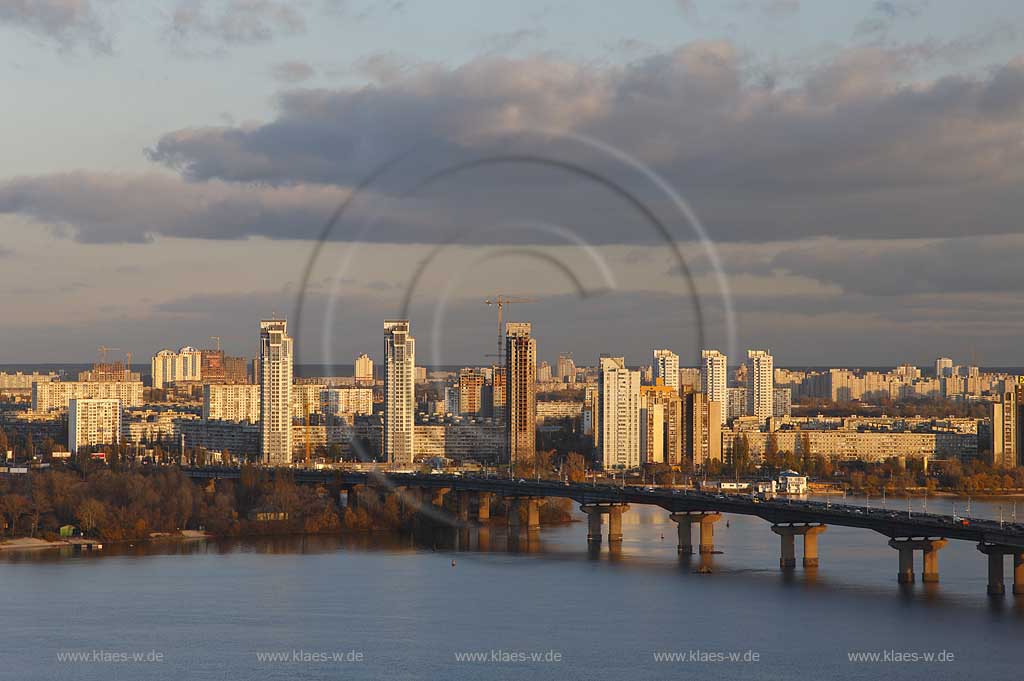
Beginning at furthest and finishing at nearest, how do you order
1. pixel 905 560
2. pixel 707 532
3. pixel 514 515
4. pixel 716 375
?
pixel 716 375
pixel 514 515
pixel 707 532
pixel 905 560

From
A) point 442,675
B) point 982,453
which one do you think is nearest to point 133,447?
point 982,453

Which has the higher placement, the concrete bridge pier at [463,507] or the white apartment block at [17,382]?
the white apartment block at [17,382]

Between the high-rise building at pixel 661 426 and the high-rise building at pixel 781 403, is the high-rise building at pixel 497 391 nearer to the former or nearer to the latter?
the high-rise building at pixel 661 426

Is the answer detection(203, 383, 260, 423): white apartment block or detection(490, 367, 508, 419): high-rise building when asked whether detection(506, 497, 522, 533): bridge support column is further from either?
detection(203, 383, 260, 423): white apartment block

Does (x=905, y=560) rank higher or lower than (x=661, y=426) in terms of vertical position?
lower

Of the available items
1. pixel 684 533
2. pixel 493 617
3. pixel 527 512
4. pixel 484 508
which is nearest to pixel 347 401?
pixel 484 508

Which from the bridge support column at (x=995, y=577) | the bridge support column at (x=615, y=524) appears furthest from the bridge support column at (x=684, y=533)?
the bridge support column at (x=995, y=577)

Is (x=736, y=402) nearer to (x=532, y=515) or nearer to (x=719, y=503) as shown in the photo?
(x=532, y=515)
